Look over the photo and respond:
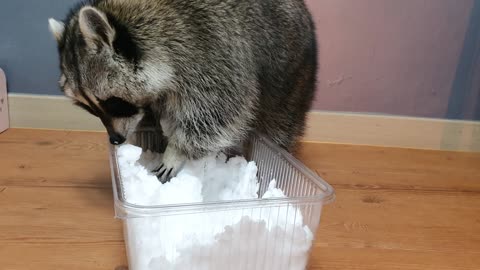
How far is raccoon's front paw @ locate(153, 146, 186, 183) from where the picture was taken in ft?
3.33

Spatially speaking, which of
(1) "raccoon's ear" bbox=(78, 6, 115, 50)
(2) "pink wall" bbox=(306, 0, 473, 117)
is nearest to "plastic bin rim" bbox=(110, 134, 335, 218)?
(1) "raccoon's ear" bbox=(78, 6, 115, 50)

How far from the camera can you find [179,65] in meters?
0.94

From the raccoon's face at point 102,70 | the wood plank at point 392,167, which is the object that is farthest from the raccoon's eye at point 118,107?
the wood plank at point 392,167

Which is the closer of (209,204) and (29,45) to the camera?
(209,204)

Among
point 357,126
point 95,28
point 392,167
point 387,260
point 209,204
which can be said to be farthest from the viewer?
point 357,126

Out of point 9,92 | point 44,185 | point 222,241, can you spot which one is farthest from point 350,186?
point 9,92

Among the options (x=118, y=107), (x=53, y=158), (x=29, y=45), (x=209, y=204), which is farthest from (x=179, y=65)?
(x=29, y=45)

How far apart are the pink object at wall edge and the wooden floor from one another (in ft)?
0.12

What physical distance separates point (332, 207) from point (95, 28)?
680 millimetres

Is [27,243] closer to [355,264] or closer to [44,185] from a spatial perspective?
[44,185]

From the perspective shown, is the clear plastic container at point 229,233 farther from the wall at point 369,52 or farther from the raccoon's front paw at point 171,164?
the wall at point 369,52

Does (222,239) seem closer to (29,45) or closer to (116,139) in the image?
(116,139)

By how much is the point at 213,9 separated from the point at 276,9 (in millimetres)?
190

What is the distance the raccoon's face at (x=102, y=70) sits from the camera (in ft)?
2.81
